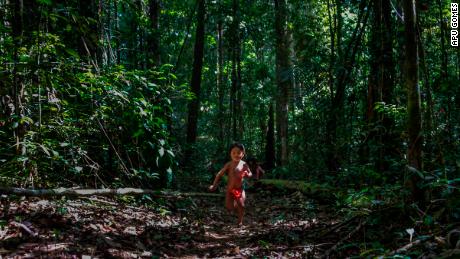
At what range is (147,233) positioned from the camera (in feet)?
17.1

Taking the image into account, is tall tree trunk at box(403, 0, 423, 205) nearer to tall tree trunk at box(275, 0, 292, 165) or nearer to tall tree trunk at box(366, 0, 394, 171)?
tall tree trunk at box(366, 0, 394, 171)

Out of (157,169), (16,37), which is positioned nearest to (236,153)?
(157,169)

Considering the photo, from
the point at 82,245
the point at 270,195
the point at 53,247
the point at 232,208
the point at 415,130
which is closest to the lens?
the point at 53,247

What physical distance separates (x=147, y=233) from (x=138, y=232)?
0.13 m

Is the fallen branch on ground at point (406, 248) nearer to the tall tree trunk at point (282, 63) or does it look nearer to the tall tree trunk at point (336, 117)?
the tall tree trunk at point (336, 117)

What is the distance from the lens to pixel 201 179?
14.2m

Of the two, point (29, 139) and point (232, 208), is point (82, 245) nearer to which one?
point (29, 139)

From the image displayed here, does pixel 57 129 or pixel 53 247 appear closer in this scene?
pixel 53 247

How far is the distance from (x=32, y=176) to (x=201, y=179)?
918 cm

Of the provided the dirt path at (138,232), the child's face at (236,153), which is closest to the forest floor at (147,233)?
the dirt path at (138,232)

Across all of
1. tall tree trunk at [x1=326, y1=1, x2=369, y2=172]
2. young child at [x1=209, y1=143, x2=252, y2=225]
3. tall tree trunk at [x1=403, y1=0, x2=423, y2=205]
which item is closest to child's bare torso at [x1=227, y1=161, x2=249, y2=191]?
young child at [x1=209, y1=143, x2=252, y2=225]

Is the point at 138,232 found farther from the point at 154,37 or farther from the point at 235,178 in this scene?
the point at 154,37

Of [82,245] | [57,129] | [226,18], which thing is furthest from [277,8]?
[82,245]

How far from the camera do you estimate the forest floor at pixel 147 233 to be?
3859 millimetres
